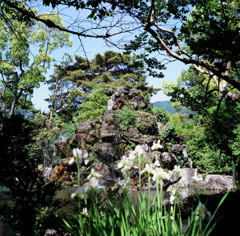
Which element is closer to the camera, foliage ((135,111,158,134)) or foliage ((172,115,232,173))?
foliage ((172,115,232,173))

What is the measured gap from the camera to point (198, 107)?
5535 mm

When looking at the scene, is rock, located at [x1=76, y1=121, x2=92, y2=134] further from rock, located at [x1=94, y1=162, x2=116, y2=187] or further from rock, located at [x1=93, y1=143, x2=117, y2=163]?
rock, located at [x1=94, y1=162, x2=116, y2=187]

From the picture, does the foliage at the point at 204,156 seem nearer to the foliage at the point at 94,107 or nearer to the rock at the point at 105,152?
the rock at the point at 105,152

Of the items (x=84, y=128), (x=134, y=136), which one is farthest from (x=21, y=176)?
(x=84, y=128)

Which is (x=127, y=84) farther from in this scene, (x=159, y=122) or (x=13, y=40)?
(x=13, y=40)

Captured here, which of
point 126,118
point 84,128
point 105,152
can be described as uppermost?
point 126,118

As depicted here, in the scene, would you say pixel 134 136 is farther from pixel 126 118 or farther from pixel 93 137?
pixel 93 137

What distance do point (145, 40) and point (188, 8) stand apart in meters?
1.02

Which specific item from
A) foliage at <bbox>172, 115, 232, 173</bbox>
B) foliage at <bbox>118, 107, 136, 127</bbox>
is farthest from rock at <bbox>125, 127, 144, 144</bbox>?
foliage at <bbox>172, 115, 232, 173</bbox>

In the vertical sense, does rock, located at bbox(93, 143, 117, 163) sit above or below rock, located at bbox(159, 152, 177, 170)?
above

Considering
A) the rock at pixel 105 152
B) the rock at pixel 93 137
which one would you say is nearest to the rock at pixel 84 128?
the rock at pixel 93 137

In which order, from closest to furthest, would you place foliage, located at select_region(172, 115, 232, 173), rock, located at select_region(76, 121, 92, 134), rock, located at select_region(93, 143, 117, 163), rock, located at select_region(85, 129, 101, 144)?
1. rock, located at select_region(93, 143, 117, 163)
2. foliage, located at select_region(172, 115, 232, 173)
3. rock, located at select_region(85, 129, 101, 144)
4. rock, located at select_region(76, 121, 92, 134)

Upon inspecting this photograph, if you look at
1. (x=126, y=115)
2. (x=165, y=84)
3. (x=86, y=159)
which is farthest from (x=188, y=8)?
(x=165, y=84)

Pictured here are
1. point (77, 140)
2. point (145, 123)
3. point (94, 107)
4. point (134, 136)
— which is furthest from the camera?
point (94, 107)
